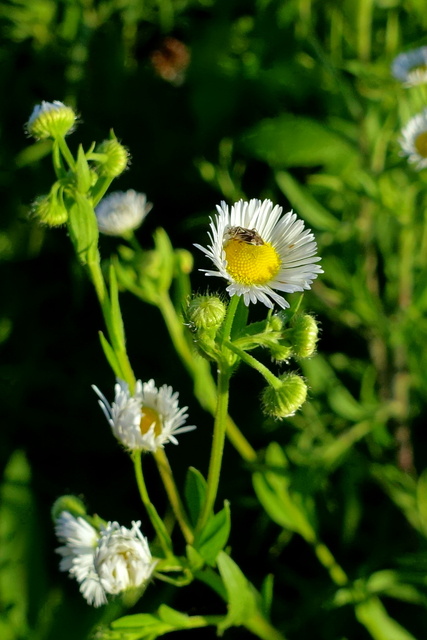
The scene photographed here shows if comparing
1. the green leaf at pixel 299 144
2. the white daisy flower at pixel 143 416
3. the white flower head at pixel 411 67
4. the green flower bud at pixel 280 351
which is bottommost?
the white daisy flower at pixel 143 416

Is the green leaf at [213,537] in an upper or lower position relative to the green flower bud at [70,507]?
upper

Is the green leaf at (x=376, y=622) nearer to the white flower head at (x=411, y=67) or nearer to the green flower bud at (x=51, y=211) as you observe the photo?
the green flower bud at (x=51, y=211)

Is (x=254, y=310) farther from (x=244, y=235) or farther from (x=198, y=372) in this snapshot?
(x=244, y=235)

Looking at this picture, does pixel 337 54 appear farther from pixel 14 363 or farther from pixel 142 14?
pixel 14 363

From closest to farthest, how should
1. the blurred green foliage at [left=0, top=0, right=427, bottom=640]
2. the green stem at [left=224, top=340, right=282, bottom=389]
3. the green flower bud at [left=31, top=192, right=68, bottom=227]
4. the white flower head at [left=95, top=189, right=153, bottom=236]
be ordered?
the green stem at [left=224, top=340, right=282, bottom=389], the green flower bud at [left=31, top=192, right=68, bottom=227], the white flower head at [left=95, top=189, right=153, bottom=236], the blurred green foliage at [left=0, top=0, right=427, bottom=640]

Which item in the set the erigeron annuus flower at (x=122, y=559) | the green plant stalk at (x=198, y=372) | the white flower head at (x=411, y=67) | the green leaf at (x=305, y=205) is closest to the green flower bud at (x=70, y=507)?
the erigeron annuus flower at (x=122, y=559)

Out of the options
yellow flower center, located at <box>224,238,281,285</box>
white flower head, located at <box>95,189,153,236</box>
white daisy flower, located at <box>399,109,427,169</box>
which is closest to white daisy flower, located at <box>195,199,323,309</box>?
yellow flower center, located at <box>224,238,281,285</box>

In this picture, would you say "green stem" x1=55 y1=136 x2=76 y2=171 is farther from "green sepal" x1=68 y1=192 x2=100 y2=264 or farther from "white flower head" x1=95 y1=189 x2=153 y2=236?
"white flower head" x1=95 y1=189 x2=153 y2=236
